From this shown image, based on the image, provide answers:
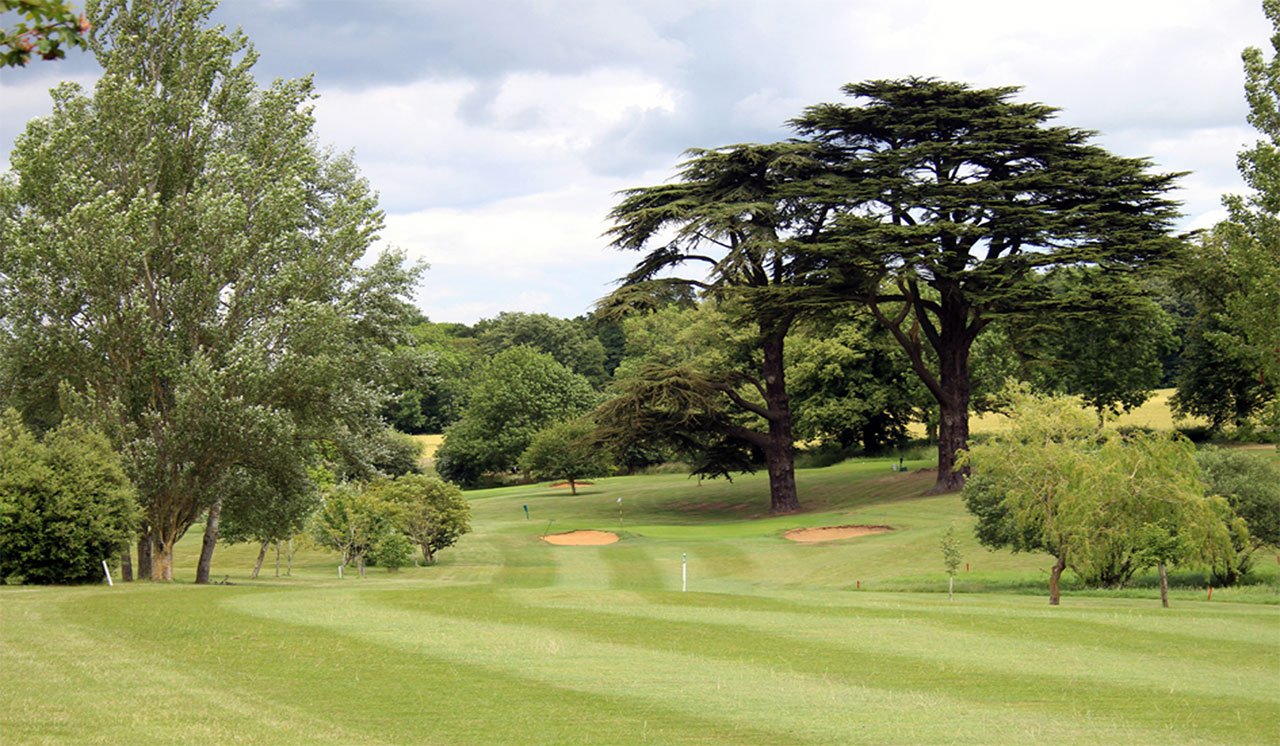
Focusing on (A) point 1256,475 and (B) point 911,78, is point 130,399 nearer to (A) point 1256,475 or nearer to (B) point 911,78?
(A) point 1256,475

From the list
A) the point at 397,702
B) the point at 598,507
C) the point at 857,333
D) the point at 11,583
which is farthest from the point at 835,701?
the point at 857,333

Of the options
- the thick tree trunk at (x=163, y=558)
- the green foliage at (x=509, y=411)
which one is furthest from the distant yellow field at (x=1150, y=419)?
the thick tree trunk at (x=163, y=558)

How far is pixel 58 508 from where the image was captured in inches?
859

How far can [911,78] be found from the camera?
45.8m

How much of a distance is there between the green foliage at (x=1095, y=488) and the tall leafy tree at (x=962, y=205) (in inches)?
748

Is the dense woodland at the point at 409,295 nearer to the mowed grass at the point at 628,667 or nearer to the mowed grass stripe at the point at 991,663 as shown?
the mowed grass at the point at 628,667

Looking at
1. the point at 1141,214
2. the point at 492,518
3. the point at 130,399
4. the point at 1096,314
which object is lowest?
the point at 492,518

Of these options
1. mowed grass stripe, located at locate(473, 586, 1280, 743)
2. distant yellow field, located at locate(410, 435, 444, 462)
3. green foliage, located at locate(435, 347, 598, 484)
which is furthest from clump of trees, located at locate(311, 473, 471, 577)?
distant yellow field, located at locate(410, 435, 444, 462)

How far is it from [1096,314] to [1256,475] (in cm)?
1537

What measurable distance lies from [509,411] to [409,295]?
49035mm

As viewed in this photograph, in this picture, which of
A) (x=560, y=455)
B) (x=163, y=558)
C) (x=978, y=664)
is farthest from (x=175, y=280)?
(x=560, y=455)

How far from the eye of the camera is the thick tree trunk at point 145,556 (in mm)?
27625

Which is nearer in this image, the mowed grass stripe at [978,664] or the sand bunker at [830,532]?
the mowed grass stripe at [978,664]

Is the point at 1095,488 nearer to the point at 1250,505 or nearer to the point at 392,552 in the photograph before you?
the point at 1250,505
